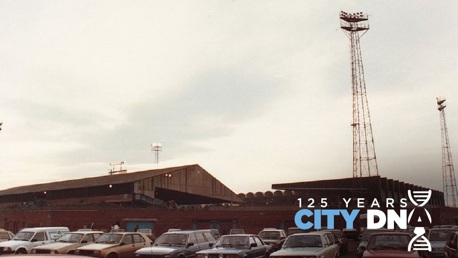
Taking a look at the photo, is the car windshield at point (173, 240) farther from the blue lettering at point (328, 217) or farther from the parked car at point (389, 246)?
the blue lettering at point (328, 217)

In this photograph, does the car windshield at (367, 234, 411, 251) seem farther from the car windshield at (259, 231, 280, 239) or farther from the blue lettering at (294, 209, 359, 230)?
the blue lettering at (294, 209, 359, 230)

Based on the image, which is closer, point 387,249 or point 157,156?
point 387,249

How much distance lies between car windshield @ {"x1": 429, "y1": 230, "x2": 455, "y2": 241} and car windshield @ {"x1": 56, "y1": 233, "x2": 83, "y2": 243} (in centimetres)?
1557

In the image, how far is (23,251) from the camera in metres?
20.2

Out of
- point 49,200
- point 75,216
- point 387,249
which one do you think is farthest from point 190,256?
point 49,200

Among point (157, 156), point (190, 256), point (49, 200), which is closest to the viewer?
point (190, 256)

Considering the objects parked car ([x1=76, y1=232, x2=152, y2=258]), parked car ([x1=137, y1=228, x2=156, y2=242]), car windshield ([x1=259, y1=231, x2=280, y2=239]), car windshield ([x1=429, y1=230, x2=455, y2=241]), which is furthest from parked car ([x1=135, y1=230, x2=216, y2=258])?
parked car ([x1=137, y1=228, x2=156, y2=242])

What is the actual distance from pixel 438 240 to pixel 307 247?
7.04m

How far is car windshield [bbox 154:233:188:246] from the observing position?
17.1 metres

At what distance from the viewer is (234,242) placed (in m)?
16.7

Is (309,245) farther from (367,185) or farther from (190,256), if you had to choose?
(367,185)

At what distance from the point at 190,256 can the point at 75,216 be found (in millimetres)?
33153

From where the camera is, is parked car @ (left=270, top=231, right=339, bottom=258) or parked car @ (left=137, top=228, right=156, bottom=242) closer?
parked car @ (left=270, top=231, right=339, bottom=258)

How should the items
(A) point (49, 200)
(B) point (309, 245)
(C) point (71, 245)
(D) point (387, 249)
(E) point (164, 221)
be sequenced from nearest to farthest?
(D) point (387, 249), (B) point (309, 245), (C) point (71, 245), (E) point (164, 221), (A) point (49, 200)
